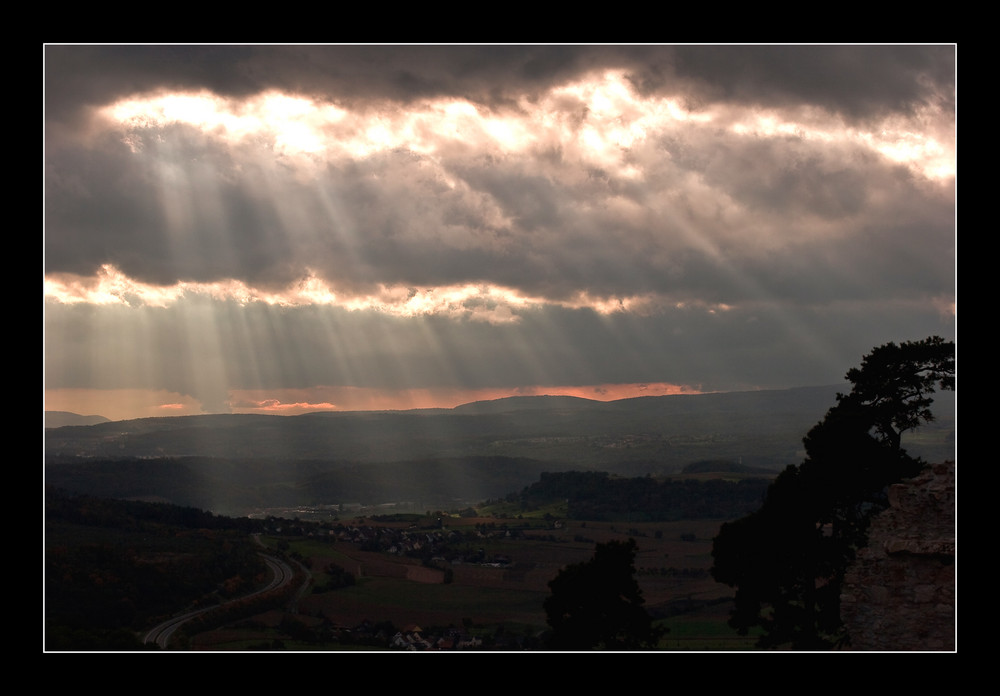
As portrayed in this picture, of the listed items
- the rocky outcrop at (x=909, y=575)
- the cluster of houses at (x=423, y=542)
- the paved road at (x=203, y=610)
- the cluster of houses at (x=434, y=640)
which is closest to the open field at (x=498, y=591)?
the paved road at (x=203, y=610)

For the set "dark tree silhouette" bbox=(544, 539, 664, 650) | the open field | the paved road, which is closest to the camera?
"dark tree silhouette" bbox=(544, 539, 664, 650)

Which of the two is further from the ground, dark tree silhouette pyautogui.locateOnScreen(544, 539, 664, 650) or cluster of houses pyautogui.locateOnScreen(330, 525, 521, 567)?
dark tree silhouette pyautogui.locateOnScreen(544, 539, 664, 650)

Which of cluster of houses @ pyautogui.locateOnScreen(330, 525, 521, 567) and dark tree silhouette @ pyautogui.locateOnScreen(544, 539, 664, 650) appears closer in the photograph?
dark tree silhouette @ pyautogui.locateOnScreen(544, 539, 664, 650)

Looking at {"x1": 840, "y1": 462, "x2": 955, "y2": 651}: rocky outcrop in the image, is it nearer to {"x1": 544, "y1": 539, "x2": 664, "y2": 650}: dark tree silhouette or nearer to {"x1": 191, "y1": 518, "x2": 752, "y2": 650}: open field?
{"x1": 544, "y1": 539, "x2": 664, "y2": 650}: dark tree silhouette

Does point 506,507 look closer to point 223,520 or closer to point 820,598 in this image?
point 223,520

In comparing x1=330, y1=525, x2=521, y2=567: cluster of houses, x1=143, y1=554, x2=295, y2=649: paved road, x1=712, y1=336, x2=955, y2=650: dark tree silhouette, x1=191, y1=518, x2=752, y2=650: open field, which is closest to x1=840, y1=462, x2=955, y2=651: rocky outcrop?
x1=712, y1=336, x2=955, y2=650: dark tree silhouette

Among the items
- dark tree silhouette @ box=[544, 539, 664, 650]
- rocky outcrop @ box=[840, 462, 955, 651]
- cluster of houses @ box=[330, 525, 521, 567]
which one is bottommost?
cluster of houses @ box=[330, 525, 521, 567]

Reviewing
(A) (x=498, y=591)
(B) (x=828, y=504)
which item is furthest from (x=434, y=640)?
(B) (x=828, y=504)

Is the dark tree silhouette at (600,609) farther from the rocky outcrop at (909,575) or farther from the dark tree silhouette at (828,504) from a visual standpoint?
the rocky outcrop at (909,575)

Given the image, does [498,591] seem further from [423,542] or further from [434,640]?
[423,542]
